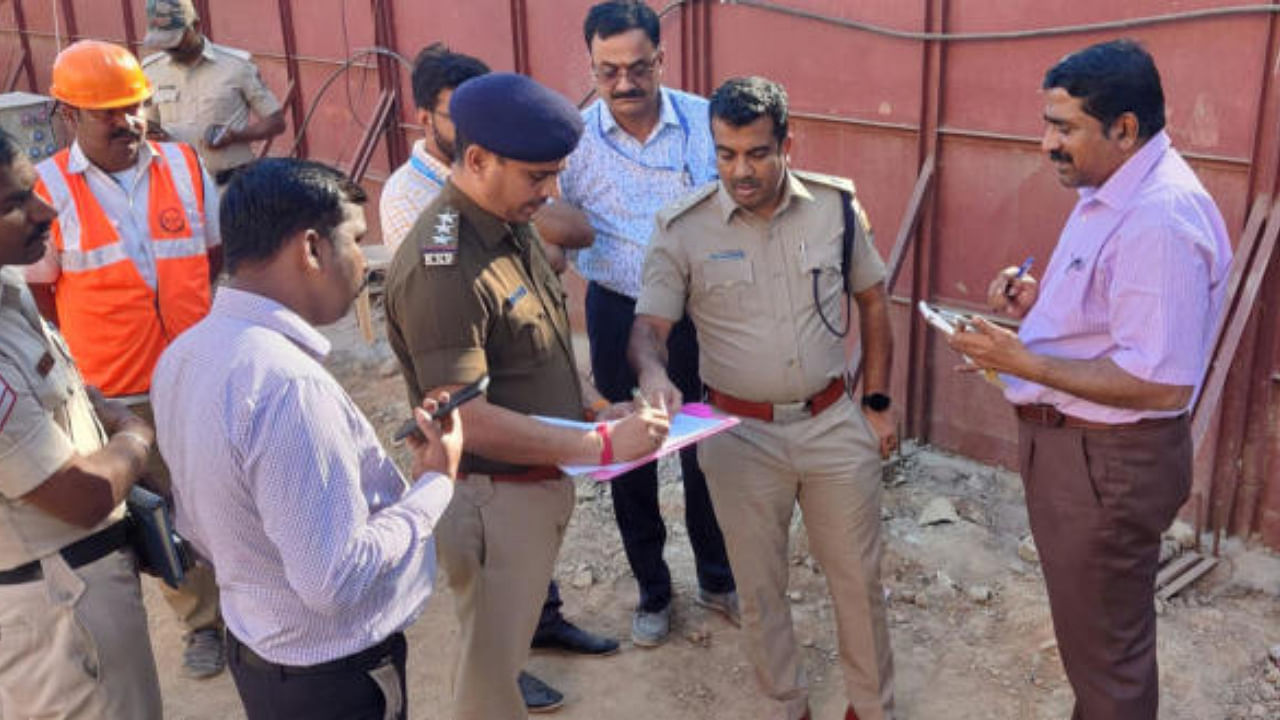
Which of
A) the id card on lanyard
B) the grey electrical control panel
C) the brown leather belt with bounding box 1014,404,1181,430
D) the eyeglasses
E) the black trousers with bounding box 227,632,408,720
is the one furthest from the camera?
the grey electrical control panel

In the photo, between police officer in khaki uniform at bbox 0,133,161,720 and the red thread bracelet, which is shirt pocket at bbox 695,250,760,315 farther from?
police officer in khaki uniform at bbox 0,133,161,720

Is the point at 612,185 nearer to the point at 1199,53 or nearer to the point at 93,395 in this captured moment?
the point at 93,395

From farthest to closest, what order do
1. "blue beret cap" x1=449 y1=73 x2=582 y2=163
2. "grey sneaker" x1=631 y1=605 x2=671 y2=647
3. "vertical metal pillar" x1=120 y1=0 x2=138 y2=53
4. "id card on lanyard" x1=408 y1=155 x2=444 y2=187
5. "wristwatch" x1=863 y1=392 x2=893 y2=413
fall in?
"vertical metal pillar" x1=120 y1=0 x2=138 y2=53, "grey sneaker" x1=631 y1=605 x2=671 y2=647, "id card on lanyard" x1=408 y1=155 x2=444 y2=187, "wristwatch" x1=863 y1=392 x2=893 y2=413, "blue beret cap" x1=449 y1=73 x2=582 y2=163

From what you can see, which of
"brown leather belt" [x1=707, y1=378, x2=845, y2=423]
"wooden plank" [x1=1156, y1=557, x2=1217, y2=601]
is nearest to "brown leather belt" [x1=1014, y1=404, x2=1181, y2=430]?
"brown leather belt" [x1=707, y1=378, x2=845, y2=423]

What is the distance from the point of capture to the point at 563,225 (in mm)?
3850

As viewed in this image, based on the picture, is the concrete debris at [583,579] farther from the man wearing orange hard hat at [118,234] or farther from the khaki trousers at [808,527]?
the man wearing orange hard hat at [118,234]

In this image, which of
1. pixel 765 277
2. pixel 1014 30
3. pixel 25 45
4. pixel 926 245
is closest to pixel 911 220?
pixel 926 245

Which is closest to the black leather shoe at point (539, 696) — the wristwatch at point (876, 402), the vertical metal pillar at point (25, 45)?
the wristwatch at point (876, 402)

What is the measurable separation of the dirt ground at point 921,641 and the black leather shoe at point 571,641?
0.04m

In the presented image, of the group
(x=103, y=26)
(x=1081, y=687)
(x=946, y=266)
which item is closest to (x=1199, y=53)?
(x=946, y=266)

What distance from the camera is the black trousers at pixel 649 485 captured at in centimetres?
405

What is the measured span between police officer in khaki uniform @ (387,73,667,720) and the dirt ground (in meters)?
1.07

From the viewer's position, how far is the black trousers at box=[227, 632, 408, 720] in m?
2.27

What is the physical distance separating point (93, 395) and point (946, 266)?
3.75 meters
